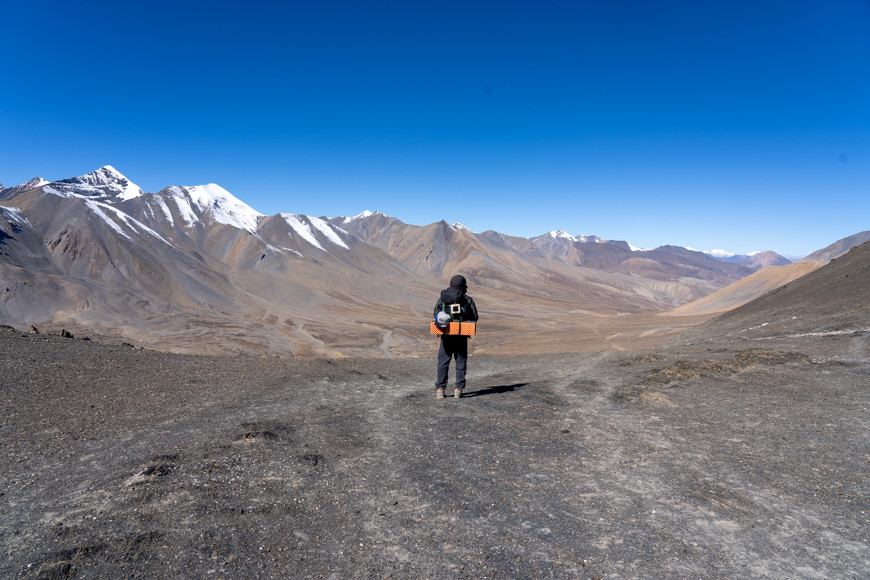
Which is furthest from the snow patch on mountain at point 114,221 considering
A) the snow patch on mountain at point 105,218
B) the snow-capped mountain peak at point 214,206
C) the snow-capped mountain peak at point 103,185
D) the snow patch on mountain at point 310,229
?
the snow-capped mountain peak at point 103,185

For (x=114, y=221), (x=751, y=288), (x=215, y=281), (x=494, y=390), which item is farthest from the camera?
(x=114, y=221)

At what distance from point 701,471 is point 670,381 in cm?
517

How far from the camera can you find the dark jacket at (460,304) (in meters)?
8.24

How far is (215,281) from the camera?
75.5 meters

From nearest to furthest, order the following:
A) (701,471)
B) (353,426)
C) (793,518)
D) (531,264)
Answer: (793,518)
(701,471)
(353,426)
(531,264)

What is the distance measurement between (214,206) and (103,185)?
36.9 meters

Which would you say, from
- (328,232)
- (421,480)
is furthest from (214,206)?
Result: (421,480)

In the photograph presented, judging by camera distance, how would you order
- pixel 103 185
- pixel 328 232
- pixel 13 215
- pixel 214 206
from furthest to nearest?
1. pixel 103 185
2. pixel 328 232
3. pixel 214 206
4. pixel 13 215

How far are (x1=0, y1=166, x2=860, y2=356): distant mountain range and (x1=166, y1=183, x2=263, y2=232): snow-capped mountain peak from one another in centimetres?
40

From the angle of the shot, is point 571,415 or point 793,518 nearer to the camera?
point 793,518

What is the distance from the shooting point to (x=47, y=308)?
5191cm

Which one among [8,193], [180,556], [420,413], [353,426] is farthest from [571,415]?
[8,193]

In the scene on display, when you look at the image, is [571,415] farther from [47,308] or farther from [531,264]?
[531,264]

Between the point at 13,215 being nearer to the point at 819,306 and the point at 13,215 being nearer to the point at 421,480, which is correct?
the point at 421,480
